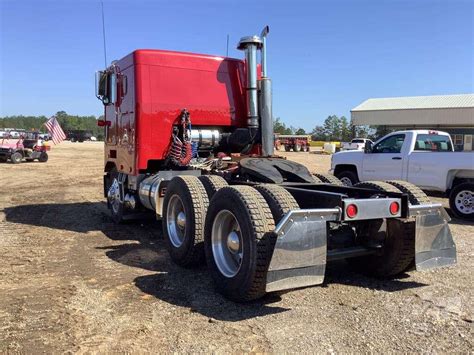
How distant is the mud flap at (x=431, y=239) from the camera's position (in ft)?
15.4

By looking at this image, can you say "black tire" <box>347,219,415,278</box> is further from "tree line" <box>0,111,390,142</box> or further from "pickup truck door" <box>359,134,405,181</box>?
"tree line" <box>0,111,390,142</box>

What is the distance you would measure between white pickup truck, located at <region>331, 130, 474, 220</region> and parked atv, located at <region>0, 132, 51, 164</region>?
22.3 metres

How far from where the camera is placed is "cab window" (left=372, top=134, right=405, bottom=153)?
36.7 ft

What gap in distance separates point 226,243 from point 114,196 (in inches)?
192

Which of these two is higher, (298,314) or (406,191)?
(406,191)

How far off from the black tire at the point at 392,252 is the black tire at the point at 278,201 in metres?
1.20

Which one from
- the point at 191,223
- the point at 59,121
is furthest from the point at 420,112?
the point at 59,121

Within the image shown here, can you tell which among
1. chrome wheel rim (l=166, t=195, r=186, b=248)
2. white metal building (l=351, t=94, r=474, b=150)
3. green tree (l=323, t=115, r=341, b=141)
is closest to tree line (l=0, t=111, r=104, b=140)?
green tree (l=323, t=115, r=341, b=141)

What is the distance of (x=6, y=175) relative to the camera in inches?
806

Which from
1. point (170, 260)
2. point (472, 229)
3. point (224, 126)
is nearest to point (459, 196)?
point (472, 229)

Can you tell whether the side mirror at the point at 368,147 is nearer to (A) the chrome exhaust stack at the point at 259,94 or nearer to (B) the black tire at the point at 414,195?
(A) the chrome exhaust stack at the point at 259,94

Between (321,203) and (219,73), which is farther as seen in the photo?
(219,73)

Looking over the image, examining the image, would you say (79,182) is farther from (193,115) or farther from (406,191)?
(406,191)

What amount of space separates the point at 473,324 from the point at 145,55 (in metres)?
6.07
